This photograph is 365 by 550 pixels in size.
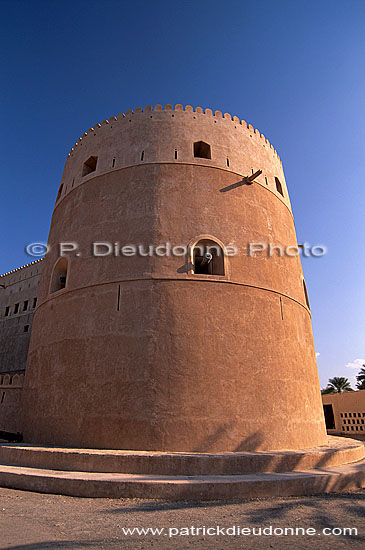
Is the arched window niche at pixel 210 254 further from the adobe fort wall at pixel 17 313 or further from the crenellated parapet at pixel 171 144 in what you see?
the adobe fort wall at pixel 17 313

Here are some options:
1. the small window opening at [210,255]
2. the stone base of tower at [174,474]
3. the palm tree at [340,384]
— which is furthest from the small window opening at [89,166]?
the palm tree at [340,384]

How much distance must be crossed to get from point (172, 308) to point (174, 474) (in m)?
3.02

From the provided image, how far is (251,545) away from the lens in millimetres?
3250

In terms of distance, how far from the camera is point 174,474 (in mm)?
5332

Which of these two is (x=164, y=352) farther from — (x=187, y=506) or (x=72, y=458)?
(x=187, y=506)

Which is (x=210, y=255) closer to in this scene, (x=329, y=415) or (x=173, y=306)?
(x=173, y=306)

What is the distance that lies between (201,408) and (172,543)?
3.33 metres

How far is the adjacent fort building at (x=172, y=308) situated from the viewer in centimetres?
669

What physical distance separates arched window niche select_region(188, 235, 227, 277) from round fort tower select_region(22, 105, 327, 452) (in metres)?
0.03

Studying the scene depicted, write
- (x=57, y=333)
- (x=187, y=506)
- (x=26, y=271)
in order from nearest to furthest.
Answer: (x=187, y=506)
(x=57, y=333)
(x=26, y=271)

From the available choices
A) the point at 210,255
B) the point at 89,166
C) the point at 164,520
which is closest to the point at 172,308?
the point at 210,255

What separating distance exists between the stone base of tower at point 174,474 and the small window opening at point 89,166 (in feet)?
23.6

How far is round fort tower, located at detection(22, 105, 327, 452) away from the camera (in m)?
6.69

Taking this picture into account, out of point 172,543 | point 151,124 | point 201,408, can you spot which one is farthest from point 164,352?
point 151,124
